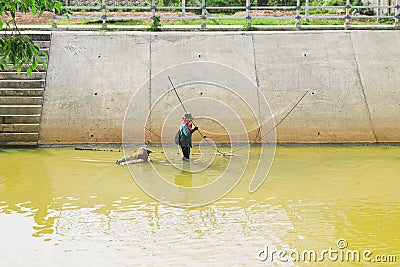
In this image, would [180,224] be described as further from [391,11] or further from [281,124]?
[391,11]

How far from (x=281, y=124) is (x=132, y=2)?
15228mm

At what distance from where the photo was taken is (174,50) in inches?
709

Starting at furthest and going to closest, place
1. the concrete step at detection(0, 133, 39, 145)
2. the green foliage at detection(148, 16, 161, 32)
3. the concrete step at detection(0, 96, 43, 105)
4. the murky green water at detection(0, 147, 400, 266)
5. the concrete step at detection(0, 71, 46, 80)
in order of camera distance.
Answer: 1. the green foliage at detection(148, 16, 161, 32)
2. the concrete step at detection(0, 71, 46, 80)
3. the concrete step at detection(0, 96, 43, 105)
4. the concrete step at detection(0, 133, 39, 145)
5. the murky green water at detection(0, 147, 400, 266)

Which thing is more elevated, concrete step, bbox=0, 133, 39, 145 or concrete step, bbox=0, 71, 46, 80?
concrete step, bbox=0, 71, 46, 80

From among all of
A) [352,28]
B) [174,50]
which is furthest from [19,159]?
[352,28]

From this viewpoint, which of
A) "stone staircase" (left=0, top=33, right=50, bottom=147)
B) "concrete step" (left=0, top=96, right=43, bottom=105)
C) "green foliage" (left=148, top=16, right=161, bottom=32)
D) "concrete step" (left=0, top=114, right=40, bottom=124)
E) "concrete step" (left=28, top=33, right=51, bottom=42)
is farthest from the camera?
"green foliage" (left=148, top=16, right=161, bottom=32)

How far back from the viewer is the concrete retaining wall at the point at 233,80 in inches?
654

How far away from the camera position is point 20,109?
16500 millimetres

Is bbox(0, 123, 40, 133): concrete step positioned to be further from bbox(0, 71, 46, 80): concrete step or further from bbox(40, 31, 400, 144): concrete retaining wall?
bbox(0, 71, 46, 80): concrete step

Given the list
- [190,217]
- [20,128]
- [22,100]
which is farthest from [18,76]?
[190,217]

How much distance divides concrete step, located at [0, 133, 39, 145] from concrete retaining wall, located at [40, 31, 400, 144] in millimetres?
191

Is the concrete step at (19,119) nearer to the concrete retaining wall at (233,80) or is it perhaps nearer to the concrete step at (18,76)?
the concrete retaining wall at (233,80)

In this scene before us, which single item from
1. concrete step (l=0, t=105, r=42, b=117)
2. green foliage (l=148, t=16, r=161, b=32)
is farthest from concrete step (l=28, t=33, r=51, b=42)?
green foliage (l=148, t=16, r=161, b=32)

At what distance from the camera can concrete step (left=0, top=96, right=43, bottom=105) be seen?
16.5 meters
